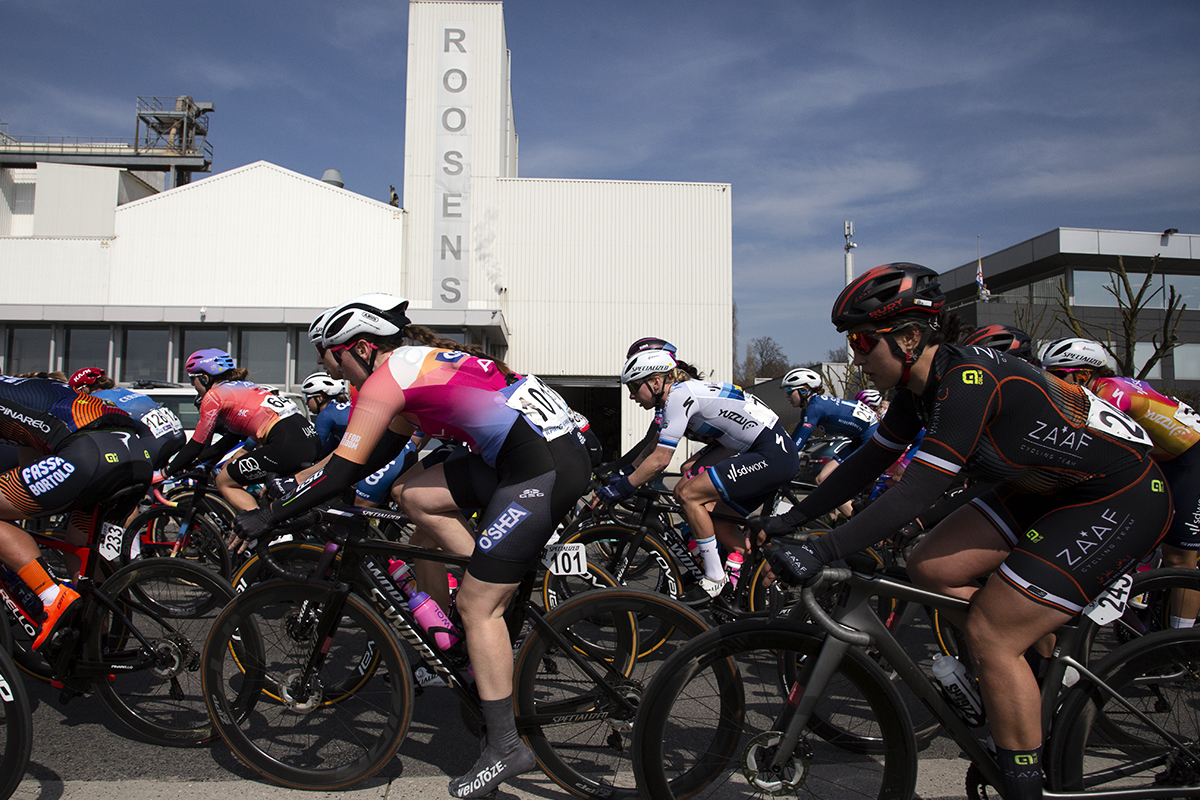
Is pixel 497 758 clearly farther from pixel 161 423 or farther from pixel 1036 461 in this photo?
pixel 161 423

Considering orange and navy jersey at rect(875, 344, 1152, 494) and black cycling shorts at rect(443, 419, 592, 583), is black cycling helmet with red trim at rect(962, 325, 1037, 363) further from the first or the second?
black cycling shorts at rect(443, 419, 592, 583)

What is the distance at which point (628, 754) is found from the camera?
2.89 metres

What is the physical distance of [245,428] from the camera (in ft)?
22.4

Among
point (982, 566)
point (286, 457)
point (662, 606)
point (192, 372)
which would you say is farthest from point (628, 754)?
point (192, 372)

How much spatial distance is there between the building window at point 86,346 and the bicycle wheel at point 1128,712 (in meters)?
26.2

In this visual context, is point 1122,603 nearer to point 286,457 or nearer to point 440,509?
point 440,509

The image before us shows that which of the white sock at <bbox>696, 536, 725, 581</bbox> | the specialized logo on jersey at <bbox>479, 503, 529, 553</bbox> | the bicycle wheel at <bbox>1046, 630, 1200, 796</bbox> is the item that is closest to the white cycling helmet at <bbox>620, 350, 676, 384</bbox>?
the white sock at <bbox>696, 536, 725, 581</bbox>

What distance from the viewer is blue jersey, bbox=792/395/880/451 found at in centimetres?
789

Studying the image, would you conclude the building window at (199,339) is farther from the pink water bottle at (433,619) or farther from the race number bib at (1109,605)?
the race number bib at (1109,605)

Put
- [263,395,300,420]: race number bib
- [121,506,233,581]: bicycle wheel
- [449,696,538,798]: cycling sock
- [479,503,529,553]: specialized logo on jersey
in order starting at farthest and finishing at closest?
[263,395,300,420]: race number bib → [121,506,233,581]: bicycle wheel → [479,503,529,553]: specialized logo on jersey → [449,696,538,798]: cycling sock

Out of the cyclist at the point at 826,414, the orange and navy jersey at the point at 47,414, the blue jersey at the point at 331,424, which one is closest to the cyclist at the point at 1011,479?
the orange and navy jersey at the point at 47,414

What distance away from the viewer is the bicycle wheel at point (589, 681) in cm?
283

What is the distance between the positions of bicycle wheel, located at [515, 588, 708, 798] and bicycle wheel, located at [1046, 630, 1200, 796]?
1305 mm

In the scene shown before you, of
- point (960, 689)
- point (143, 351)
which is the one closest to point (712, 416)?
point (960, 689)
